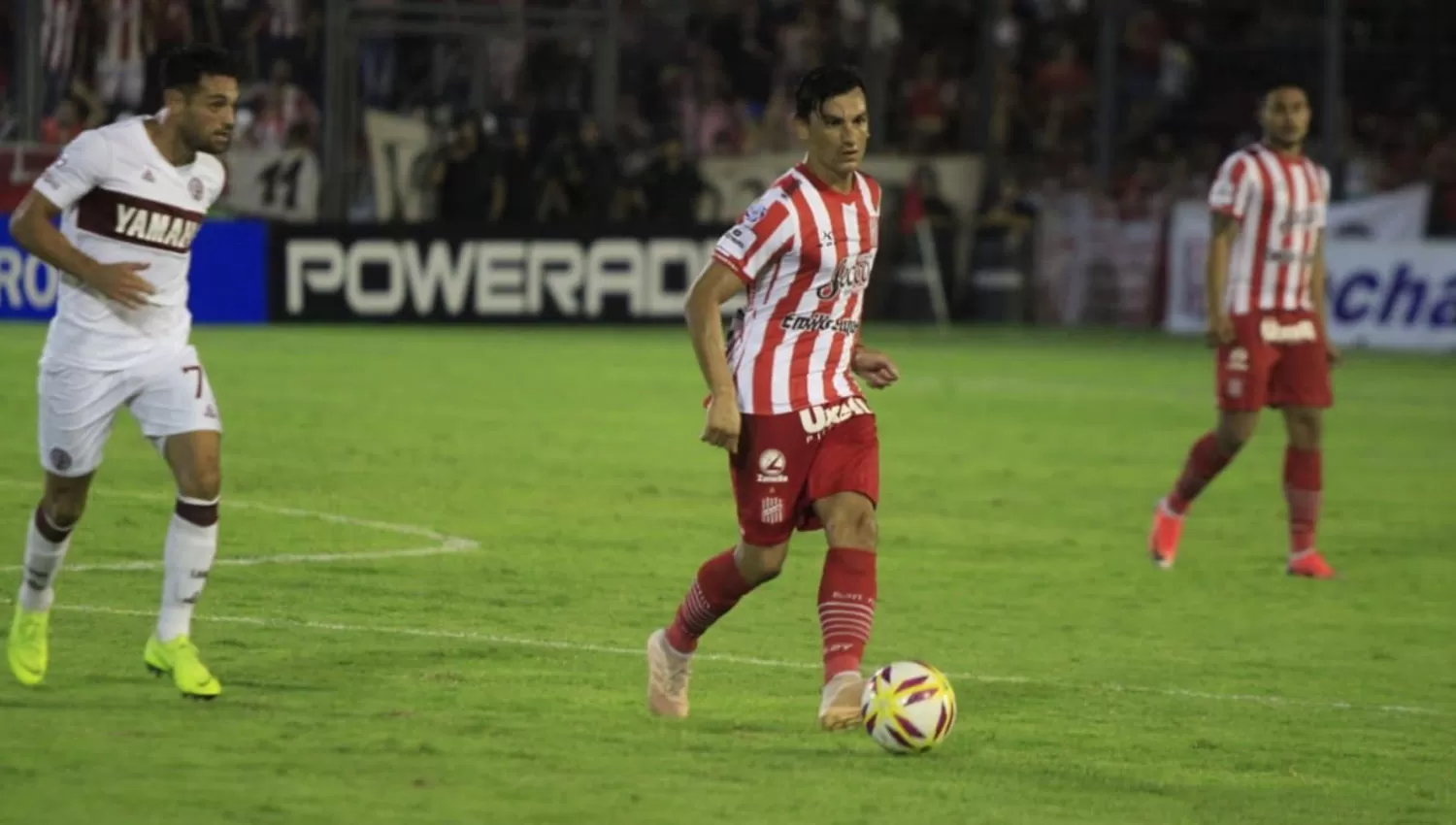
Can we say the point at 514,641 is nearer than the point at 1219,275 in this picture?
Yes

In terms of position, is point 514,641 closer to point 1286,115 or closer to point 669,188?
point 1286,115

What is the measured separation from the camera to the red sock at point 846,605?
7.39m

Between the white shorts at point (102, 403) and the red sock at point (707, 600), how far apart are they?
151cm

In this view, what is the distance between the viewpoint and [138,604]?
9516 millimetres

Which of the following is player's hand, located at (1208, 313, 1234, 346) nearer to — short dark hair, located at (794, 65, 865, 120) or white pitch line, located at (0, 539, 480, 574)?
white pitch line, located at (0, 539, 480, 574)

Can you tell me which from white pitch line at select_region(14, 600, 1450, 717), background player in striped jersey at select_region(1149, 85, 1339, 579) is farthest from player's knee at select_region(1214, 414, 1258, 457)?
white pitch line at select_region(14, 600, 1450, 717)

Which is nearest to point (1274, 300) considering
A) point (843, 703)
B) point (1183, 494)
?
point (1183, 494)

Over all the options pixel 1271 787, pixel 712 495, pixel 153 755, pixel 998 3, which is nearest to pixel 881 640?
pixel 1271 787

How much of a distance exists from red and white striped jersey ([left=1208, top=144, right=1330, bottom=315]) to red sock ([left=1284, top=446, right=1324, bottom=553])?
70 centimetres

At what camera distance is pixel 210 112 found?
777 centimetres

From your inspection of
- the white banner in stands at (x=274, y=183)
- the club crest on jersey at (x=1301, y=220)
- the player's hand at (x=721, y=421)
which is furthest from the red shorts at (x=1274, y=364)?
the white banner in stands at (x=274, y=183)

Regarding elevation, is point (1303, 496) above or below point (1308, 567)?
above

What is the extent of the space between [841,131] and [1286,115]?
4.81 m

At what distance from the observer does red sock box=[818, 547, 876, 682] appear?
739cm
